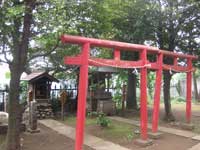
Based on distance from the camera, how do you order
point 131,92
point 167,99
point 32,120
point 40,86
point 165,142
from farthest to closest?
point 131,92
point 40,86
point 167,99
point 32,120
point 165,142

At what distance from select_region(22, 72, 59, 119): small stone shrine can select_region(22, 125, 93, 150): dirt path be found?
3331 mm

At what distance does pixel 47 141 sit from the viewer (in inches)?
385

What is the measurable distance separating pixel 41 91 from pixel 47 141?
18.2 ft

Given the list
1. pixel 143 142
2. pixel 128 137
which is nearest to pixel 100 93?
pixel 128 137

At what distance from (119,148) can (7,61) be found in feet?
12.0

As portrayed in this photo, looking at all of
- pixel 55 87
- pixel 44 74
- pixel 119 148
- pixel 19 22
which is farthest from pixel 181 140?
pixel 55 87

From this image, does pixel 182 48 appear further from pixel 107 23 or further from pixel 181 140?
pixel 107 23

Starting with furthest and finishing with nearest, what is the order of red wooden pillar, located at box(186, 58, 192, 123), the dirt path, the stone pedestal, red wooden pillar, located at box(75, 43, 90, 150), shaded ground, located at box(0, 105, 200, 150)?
red wooden pillar, located at box(186, 58, 192, 123) → the stone pedestal → shaded ground, located at box(0, 105, 200, 150) → the dirt path → red wooden pillar, located at box(75, 43, 90, 150)

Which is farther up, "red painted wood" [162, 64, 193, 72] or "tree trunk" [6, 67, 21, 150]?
"red painted wood" [162, 64, 193, 72]

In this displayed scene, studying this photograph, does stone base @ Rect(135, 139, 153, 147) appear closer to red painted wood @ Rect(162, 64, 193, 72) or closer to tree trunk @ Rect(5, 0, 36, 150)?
red painted wood @ Rect(162, 64, 193, 72)

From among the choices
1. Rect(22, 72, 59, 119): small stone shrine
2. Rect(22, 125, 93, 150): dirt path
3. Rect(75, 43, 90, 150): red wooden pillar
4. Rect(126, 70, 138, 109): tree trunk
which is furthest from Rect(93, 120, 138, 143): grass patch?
Rect(126, 70, 138, 109): tree trunk

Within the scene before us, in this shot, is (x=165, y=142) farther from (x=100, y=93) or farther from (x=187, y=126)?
(x=100, y=93)

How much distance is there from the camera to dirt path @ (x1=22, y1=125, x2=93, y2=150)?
905 cm

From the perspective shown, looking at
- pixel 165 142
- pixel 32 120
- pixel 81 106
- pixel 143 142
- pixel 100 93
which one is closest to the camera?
pixel 81 106
